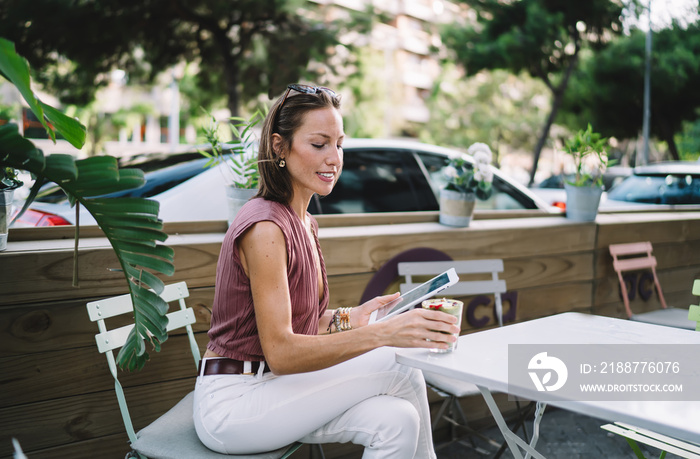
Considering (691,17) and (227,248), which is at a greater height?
(691,17)

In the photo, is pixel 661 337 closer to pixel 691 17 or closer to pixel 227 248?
pixel 227 248

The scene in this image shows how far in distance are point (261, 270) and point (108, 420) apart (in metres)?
1.24

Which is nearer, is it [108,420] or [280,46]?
[108,420]

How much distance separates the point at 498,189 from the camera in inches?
180

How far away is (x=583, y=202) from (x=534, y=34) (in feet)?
42.3

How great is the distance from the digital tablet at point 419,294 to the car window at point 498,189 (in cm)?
224

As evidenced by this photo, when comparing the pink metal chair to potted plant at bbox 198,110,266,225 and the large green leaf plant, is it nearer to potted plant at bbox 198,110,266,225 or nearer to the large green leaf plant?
potted plant at bbox 198,110,266,225

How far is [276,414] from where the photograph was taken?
185cm

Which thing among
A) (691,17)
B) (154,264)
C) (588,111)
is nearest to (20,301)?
(154,264)

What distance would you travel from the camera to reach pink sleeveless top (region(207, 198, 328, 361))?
6.22 ft

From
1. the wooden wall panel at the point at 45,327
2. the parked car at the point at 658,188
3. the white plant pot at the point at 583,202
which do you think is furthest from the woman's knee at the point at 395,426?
the parked car at the point at 658,188

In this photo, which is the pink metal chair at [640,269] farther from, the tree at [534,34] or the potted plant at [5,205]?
the tree at [534,34]

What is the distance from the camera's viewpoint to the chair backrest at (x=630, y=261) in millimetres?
4250

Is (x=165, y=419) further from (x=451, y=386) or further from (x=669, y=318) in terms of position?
(x=669, y=318)
